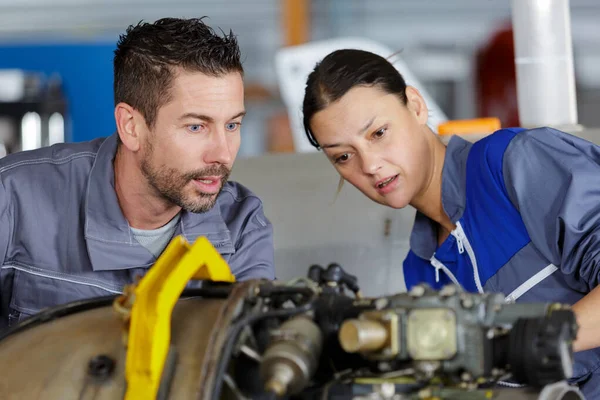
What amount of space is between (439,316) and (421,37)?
7826 millimetres

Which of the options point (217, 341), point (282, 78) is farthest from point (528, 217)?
point (282, 78)

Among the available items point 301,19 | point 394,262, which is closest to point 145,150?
point 394,262

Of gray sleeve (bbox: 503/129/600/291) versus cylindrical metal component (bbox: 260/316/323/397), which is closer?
cylindrical metal component (bbox: 260/316/323/397)

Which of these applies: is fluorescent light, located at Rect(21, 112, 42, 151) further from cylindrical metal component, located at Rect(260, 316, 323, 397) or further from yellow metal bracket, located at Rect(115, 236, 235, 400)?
cylindrical metal component, located at Rect(260, 316, 323, 397)

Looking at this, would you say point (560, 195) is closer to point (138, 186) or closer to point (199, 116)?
point (199, 116)

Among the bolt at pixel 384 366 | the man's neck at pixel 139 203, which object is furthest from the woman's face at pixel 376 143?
the bolt at pixel 384 366

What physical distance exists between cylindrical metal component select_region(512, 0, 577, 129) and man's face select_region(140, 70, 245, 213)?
3.16ft

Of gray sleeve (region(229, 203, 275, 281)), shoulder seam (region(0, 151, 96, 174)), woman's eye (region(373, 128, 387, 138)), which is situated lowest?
gray sleeve (region(229, 203, 275, 281))

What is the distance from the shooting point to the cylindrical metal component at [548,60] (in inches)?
80.0

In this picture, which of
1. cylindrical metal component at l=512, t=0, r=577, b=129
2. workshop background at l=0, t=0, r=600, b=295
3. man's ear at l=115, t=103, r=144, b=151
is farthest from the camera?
cylindrical metal component at l=512, t=0, r=577, b=129

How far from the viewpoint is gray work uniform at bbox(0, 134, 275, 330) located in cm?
134

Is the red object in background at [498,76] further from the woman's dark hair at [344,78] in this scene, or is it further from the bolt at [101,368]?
the bolt at [101,368]

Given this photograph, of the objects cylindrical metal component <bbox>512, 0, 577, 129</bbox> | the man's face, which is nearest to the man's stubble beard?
the man's face

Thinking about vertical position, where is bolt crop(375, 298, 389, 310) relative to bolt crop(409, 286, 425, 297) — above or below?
below
